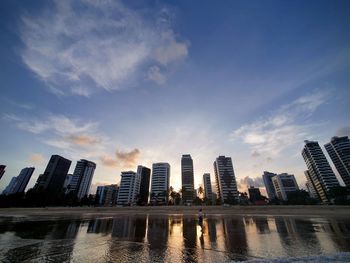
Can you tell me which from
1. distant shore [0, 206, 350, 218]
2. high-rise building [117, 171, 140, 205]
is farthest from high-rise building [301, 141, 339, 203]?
high-rise building [117, 171, 140, 205]

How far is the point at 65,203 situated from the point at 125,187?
83.4 meters

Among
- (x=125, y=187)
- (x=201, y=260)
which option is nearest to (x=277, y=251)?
(x=201, y=260)

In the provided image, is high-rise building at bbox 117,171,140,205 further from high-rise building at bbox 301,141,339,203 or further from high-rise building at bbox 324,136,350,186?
high-rise building at bbox 324,136,350,186

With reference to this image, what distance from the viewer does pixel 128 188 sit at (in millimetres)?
186875

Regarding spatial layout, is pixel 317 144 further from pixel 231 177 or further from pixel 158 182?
pixel 158 182

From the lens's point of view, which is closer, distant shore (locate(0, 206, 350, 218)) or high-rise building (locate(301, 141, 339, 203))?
distant shore (locate(0, 206, 350, 218))

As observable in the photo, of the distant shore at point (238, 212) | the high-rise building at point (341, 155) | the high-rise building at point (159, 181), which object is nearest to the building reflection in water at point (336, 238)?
the distant shore at point (238, 212)

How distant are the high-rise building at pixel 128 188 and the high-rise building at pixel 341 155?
198 metres

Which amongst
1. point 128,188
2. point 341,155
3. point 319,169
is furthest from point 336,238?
point 341,155

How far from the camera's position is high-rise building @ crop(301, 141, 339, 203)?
15425 cm

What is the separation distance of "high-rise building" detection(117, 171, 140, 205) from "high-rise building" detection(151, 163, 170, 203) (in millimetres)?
21524

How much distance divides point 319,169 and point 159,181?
15158cm

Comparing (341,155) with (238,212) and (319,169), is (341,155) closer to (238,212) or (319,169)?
(319,169)

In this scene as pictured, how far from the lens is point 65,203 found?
351 feet
